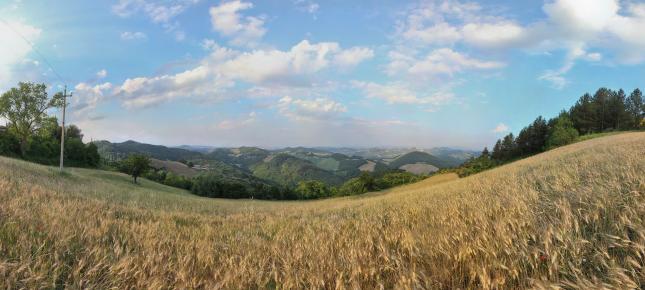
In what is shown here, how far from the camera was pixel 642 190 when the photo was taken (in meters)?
4.66

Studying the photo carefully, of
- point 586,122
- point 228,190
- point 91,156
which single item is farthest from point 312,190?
point 586,122

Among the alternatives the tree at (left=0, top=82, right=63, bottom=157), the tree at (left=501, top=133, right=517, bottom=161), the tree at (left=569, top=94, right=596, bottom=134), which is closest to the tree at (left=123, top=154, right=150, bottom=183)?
the tree at (left=0, top=82, right=63, bottom=157)

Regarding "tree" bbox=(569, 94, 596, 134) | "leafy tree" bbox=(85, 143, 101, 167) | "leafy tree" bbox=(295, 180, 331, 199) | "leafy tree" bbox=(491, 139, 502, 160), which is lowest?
"leafy tree" bbox=(295, 180, 331, 199)

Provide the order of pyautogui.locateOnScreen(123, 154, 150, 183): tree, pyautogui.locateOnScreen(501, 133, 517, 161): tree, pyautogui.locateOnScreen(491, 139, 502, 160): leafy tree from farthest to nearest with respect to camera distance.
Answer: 1. pyautogui.locateOnScreen(491, 139, 502, 160): leafy tree
2. pyautogui.locateOnScreen(501, 133, 517, 161): tree
3. pyautogui.locateOnScreen(123, 154, 150, 183): tree

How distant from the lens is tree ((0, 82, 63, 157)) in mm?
62375

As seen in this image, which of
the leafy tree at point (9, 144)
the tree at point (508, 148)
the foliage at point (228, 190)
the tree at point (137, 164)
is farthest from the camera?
the tree at point (508, 148)

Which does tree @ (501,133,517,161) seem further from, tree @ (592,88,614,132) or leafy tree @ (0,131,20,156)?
leafy tree @ (0,131,20,156)

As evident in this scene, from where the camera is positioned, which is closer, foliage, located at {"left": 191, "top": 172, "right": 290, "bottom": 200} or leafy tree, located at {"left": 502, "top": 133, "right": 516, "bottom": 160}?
foliage, located at {"left": 191, "top": 172, "right": 290, "bottom": 200}

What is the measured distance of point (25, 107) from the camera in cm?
6406

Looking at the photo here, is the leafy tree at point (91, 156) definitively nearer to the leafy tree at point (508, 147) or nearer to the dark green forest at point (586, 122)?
the dark green forest at point (586, 122)

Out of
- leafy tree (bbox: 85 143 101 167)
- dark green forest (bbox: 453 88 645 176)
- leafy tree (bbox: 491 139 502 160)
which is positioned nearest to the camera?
leafy tree (bbox: 85 143 101 167)

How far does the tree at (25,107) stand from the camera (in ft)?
205

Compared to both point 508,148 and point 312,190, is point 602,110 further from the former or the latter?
point 312,190

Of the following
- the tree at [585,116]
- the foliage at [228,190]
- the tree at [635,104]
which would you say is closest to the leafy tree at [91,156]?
the foliage at [228,190]
